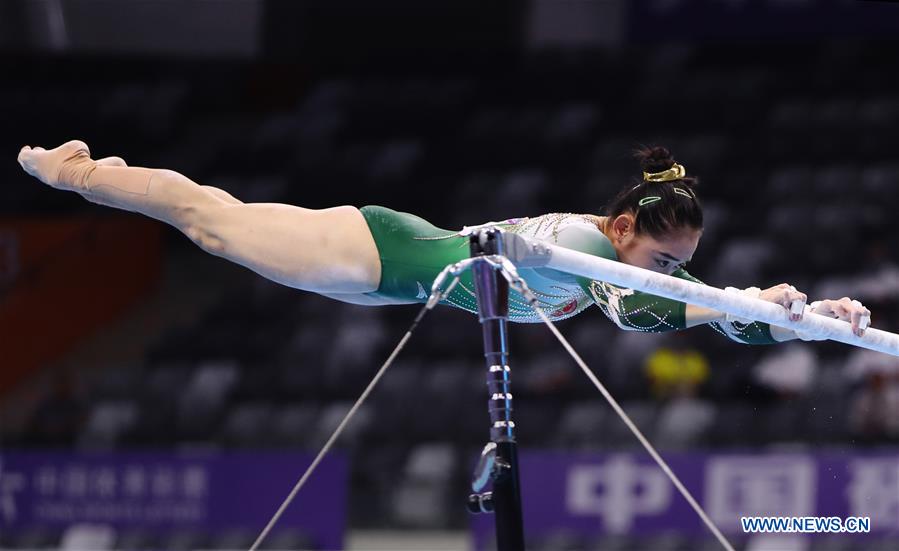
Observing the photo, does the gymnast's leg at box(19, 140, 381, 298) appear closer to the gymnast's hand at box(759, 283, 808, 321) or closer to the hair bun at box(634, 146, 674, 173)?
the hair bun at box(634, 146, 674, 173)

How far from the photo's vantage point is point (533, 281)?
3.12 meters

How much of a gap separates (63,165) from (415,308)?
5.48m

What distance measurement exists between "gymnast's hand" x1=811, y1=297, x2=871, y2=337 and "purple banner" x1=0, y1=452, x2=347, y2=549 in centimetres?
353

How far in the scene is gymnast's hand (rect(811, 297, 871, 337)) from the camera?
9.50 feet

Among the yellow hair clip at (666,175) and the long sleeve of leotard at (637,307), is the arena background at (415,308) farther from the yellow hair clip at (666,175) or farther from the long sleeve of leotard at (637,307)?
the yellow hair clip at (666,175)

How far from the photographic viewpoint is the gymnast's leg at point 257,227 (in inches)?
124

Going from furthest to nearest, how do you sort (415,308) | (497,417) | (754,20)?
(754,20), (415,308), (497,417)

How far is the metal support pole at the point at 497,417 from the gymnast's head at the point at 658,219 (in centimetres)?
51

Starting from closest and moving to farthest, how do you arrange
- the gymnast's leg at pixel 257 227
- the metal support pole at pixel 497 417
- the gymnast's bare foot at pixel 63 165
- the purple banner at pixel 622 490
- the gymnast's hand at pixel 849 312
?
the metal support pole at pixel 497 417, the gymnast's hand at pixel 849 312, the gymnast's leg at pixel 257 227, the gymnast's bare foot at pixel 63 165, the purple banner at pixel 622 490

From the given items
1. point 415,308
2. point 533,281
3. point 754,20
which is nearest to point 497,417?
point 533,281

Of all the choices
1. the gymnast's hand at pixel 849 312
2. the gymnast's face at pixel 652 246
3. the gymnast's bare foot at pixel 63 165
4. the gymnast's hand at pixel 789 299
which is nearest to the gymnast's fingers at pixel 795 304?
the gymnast's hand at pixel 789 299

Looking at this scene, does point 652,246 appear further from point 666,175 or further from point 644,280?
point 644,280

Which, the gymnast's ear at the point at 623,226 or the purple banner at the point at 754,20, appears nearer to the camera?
the gymnast's ear at the point at 623,226

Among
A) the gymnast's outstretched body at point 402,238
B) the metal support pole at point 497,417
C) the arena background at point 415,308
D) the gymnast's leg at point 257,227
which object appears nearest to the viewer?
the metal support pole at point 497,417
